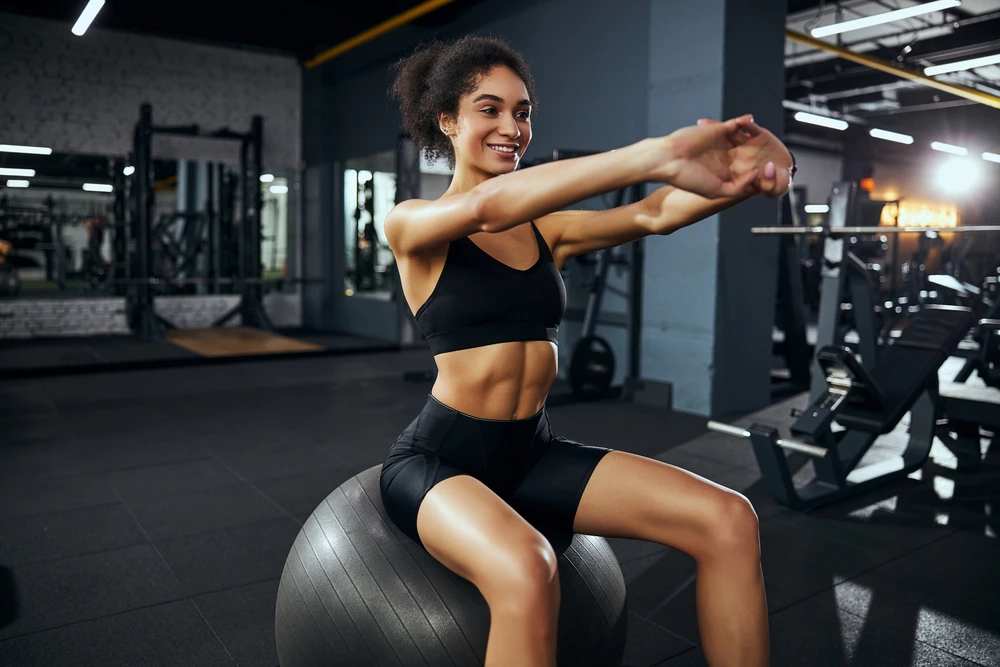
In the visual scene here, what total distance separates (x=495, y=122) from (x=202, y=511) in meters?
2.01

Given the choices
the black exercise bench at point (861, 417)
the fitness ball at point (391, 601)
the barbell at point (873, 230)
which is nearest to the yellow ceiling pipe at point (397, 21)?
the barbell at point (873, 230)

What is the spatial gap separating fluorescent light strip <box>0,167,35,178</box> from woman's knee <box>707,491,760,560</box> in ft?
25.5

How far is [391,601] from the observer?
49.2 inches

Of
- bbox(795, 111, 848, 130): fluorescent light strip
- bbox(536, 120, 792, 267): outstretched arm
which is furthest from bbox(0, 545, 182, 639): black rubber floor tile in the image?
bbox(795, 111, 848, 130): fluorescent light strip

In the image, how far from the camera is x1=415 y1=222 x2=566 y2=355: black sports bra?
1.29m

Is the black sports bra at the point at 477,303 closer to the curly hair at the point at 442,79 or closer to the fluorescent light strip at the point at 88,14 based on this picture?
the curly hair at the point at 442,79

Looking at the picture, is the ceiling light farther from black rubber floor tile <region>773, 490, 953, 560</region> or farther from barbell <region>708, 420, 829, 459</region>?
barbell <region>708, 420, 829, 459</region>

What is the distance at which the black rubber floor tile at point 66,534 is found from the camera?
7.59ft

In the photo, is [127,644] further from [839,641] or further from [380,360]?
[380,360]

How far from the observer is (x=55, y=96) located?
7.39 meters

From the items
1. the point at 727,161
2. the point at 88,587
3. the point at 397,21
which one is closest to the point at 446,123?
the point at 727,161

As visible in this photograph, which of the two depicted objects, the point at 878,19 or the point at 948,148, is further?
the point at 948,148

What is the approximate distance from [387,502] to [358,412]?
3129 mm

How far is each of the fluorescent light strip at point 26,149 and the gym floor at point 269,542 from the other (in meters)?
3.92
